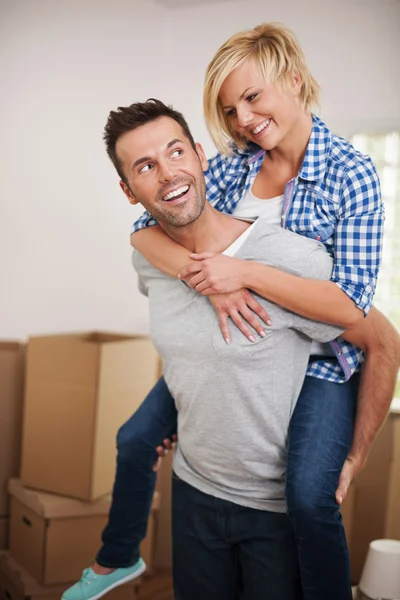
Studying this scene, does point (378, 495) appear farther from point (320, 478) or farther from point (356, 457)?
point (320, 478)

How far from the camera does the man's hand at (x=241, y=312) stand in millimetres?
1392

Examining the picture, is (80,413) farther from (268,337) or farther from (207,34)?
(207,34)

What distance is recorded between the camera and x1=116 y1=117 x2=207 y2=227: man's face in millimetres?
1444

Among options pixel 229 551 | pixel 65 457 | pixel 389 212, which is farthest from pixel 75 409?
pixel 389 212

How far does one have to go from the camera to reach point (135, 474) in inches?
66.4

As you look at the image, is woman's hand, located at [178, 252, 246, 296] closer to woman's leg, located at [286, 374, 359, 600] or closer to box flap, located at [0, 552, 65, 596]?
woman's leg, located at [286, 374, 359, 600]

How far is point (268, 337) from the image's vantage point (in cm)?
141

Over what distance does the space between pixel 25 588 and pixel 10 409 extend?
1.98 feet

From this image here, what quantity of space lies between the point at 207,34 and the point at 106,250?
34.3 inches

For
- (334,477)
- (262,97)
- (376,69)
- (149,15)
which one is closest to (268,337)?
(334,477)

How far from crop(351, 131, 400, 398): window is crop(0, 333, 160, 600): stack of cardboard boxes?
2.97ft

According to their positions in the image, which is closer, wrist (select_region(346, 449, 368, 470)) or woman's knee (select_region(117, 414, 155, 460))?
wrist (select_region(346, 449, 368, 470))

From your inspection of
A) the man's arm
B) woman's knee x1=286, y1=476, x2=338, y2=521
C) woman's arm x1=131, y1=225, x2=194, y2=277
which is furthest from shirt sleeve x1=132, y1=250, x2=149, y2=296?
woman's knee x1=286, y1=476, x2=338, y2=521

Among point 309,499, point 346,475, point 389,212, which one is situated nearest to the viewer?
point 309,499
